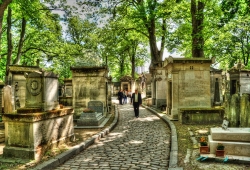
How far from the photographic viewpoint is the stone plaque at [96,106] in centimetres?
1326

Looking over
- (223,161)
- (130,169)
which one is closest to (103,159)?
(130,169)

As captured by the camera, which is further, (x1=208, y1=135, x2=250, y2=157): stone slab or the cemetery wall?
the cemetery wall

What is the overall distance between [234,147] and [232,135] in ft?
0.97

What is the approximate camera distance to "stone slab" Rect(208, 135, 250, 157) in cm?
516

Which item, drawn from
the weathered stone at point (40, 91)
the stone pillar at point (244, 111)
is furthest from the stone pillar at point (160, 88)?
the weathered stone at point (40, 91)

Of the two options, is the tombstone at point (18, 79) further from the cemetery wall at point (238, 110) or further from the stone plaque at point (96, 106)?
the cemetery wall at point (238, 110)

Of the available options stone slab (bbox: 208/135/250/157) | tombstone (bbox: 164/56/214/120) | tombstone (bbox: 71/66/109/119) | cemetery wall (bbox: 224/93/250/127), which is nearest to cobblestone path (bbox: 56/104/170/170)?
stone slab (bbox: 208/135/250/157)

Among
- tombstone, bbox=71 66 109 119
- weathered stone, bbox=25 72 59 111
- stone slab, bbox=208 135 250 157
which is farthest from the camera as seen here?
tombstone, bbox=71 66 109 119

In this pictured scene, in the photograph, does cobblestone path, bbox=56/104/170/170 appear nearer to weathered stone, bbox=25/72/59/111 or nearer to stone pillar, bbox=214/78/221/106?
weathered stone, bbox=25/72/59/111

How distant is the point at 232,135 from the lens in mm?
5398

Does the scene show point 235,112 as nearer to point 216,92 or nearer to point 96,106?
point 96,106

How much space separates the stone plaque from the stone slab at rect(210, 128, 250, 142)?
853 cm

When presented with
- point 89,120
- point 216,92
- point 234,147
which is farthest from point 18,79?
point 216,92

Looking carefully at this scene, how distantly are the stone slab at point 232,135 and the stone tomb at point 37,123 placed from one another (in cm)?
459
